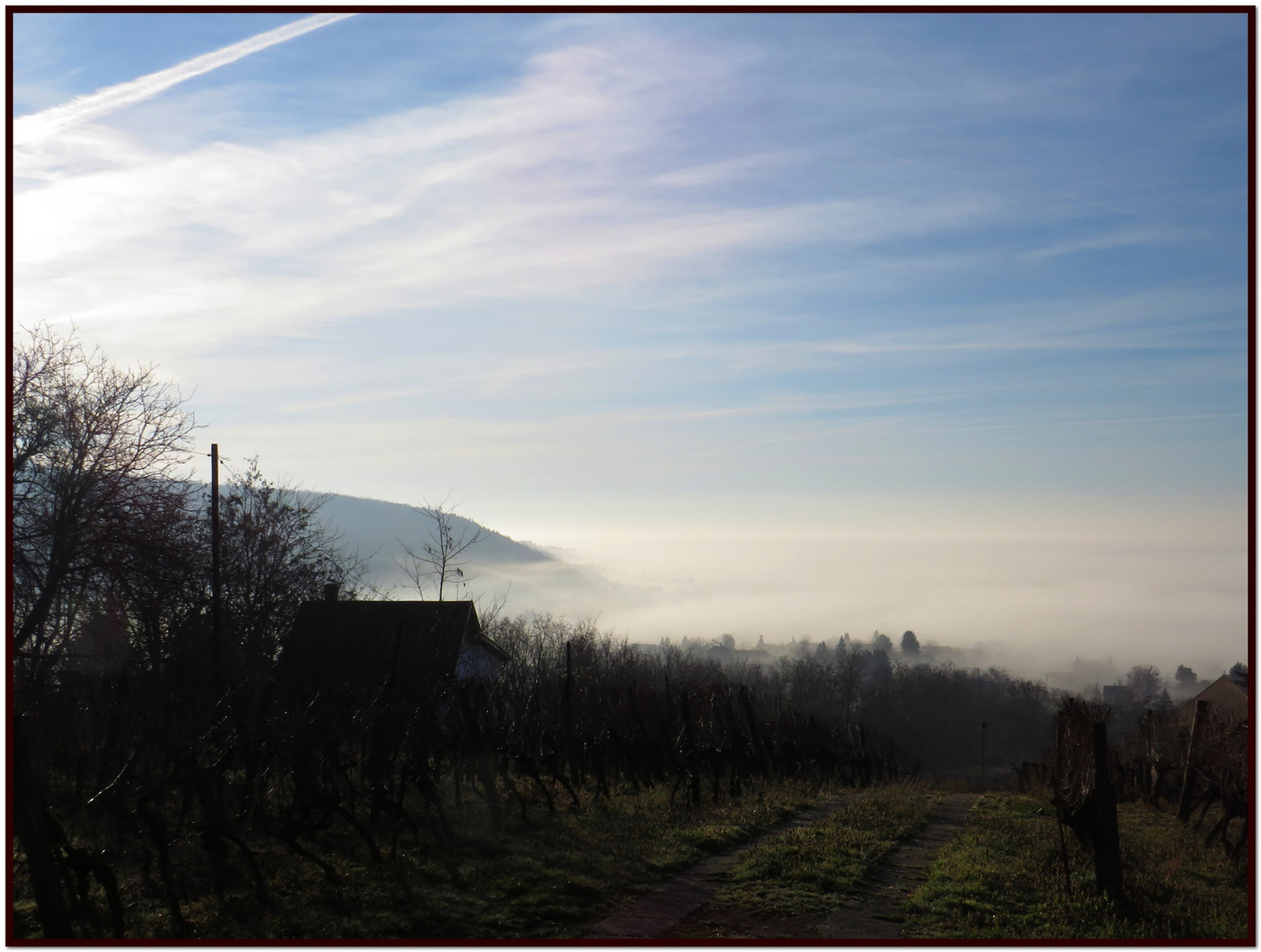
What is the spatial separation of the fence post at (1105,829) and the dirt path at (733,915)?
189cm

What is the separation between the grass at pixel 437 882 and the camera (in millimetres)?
7730

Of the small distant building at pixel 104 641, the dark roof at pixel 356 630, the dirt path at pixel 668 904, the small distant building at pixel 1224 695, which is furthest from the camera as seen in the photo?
the small distant building at pixel 1224 695

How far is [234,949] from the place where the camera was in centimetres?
621

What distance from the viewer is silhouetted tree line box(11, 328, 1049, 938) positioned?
8.91 meters

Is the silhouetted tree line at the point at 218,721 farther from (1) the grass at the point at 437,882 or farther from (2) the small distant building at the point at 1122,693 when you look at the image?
(2) the small distant building at the point at 1122,693

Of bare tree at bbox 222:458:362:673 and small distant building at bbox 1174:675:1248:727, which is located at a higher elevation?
bare tree at bbox 222:458:362:673

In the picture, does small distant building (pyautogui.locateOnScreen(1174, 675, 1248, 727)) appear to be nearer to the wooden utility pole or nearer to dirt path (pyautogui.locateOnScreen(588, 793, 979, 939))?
dirt path (pyautogui.locateOnScreen(588, 793, 979, 939))

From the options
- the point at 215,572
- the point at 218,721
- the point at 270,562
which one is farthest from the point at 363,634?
the point at 218,721

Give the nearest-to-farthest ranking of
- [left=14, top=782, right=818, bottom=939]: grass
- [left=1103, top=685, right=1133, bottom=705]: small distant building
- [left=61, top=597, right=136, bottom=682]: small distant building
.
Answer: [left=14, top=782, right=818, bottom=939]: grass → [left=61, top=597, right=136, bottom=682]: small distant building → [left=1103, top=685, right=1133, bottom=705]: small distant building

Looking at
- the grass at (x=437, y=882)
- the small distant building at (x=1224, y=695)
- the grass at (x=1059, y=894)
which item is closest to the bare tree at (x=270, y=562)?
the grass at (x=437, y=882)

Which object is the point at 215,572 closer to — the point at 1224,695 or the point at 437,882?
the point at 437,882

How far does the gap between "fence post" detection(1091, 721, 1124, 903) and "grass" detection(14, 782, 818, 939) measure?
4.32 meters

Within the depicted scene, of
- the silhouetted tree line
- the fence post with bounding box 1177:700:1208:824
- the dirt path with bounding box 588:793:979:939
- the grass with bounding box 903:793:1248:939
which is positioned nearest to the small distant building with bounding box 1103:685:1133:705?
the silhouetted tree line

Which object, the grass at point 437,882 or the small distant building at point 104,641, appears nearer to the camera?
the grass at point 437,882
